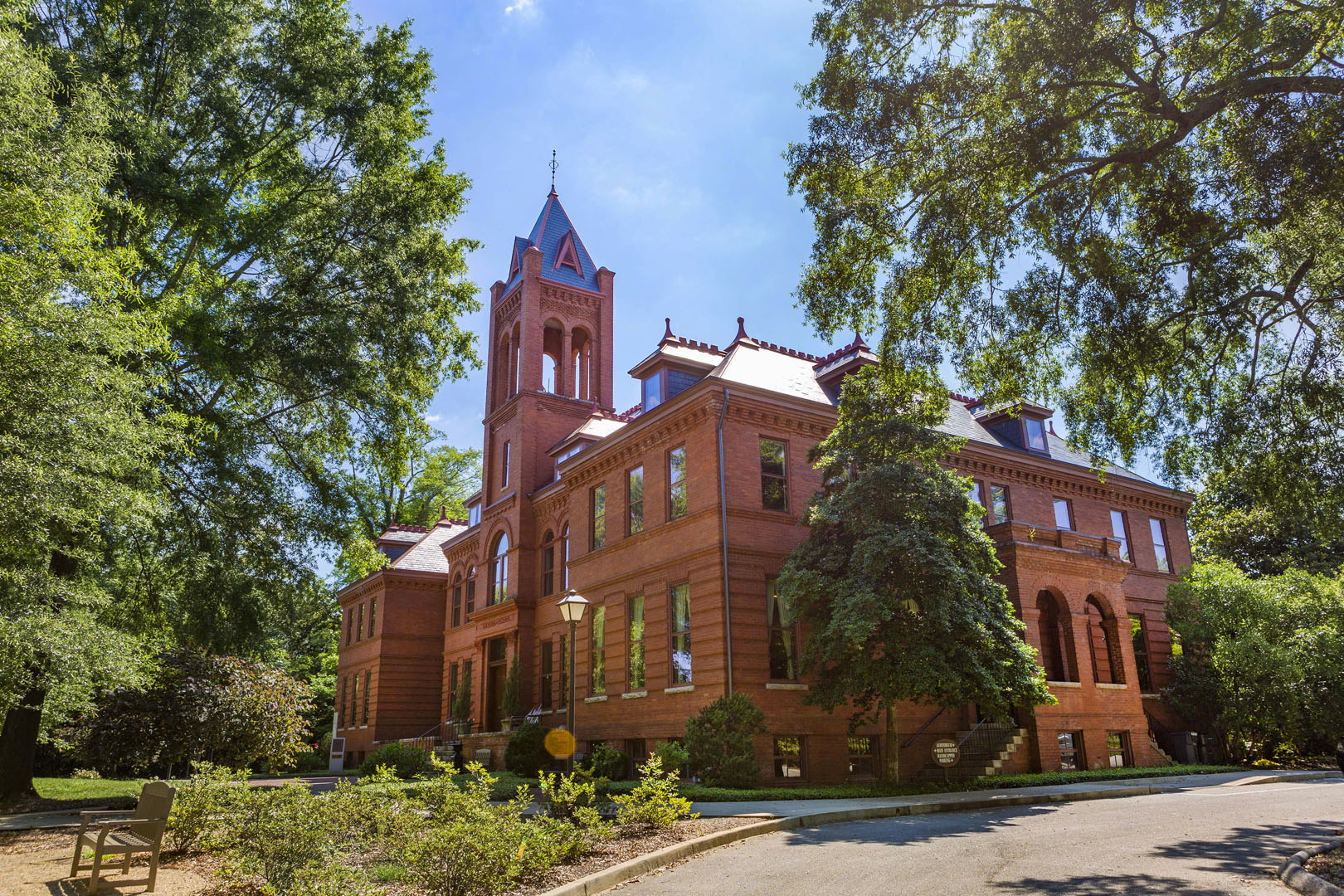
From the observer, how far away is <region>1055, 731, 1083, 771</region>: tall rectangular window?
2281 centimetres

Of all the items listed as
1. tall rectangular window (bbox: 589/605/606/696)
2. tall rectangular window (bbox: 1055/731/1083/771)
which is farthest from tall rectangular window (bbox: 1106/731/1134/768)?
tall rectangular window (bbox: 589/605/606/696)

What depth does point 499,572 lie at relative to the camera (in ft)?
109

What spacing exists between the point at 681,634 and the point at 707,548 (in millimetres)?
2499

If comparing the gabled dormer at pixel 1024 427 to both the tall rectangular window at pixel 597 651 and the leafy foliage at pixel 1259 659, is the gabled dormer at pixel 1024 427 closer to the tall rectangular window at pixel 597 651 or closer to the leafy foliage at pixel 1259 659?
the leafy foliage at pixel 1259 659

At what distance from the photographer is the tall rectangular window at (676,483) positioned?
23422 mm

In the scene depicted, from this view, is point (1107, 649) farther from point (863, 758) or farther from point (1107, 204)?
point (1107, 204)

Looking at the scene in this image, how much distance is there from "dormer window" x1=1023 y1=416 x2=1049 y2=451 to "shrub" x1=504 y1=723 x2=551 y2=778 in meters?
18.2

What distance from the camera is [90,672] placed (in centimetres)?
1298

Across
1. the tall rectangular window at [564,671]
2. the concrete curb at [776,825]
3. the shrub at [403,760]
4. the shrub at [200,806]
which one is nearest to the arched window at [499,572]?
the tall rectangular window at [564,671]

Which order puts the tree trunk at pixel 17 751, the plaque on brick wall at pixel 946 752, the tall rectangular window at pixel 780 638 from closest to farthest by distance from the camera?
the tree trunk at pixel 17 751, the plaque on brick wall at pixel 946 752, the tall rectangular window at pixel 780 638

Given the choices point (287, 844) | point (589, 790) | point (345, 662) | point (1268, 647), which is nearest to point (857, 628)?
point (589, 790)

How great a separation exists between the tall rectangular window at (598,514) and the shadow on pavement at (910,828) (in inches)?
576

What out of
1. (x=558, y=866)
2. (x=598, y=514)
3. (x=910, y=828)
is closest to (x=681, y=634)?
(x=598, y=514)

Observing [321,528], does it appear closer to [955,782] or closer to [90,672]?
[90,672]
